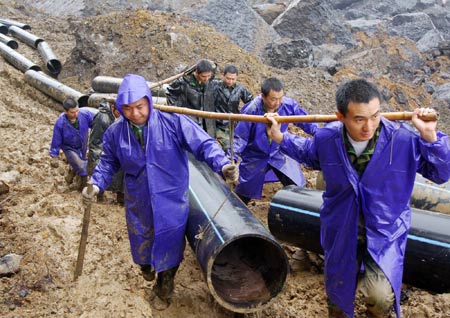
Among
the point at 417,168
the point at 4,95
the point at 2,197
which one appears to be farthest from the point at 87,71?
the point at 417,168

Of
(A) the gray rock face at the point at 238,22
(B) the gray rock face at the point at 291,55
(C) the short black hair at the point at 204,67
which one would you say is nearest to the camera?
(C) the short black hair at the point at 204,67

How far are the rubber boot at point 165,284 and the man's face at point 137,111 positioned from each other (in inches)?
48.1

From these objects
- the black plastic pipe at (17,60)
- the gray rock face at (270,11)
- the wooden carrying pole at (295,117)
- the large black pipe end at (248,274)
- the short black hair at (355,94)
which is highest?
the gray rock face at (270,11)

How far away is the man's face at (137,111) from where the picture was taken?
317 cm

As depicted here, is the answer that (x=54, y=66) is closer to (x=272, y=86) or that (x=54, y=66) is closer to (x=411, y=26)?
(x=272, y=86)

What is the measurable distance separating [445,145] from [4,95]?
921cm

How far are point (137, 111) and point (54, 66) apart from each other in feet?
29.8

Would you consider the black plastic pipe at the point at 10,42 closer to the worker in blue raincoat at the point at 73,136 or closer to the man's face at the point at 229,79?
the worker in blue raincoat at the point at 73,136

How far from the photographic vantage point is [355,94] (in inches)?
97.9

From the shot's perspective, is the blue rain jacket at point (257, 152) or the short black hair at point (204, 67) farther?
the short black hair at point (204, 67)

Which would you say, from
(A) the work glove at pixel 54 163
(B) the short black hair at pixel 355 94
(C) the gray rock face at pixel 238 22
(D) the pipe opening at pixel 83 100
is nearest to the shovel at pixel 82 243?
(B) the short black hair at pixel 355 94

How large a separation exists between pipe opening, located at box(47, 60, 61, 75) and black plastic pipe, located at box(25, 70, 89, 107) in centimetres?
111

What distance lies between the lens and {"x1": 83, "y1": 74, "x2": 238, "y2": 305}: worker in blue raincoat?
3203 mm

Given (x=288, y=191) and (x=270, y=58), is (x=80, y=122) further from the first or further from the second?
(x=270, y=58)
